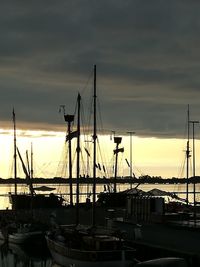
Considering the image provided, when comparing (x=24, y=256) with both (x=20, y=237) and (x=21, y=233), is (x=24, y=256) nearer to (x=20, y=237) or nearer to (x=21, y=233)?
(x=20, y=237)

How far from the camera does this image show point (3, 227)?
260 feet

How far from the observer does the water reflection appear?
215ft

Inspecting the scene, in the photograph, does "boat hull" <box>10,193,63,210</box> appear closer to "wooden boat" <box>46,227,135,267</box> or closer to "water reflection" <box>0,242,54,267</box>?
"water reflection" <box>0,242,54,267</box>

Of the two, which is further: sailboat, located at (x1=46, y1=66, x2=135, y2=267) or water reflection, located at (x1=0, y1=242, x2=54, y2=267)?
water reflection, located at (x1=0, y1=242, x2=54, y2=267)

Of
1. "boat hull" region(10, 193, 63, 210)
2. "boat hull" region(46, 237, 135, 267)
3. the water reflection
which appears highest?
"boat hull" region(10, 193, 63, 210)

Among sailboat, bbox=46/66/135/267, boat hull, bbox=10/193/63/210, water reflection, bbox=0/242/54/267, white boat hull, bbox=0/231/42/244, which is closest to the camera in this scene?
sailboat, bbox=46/66/135/267

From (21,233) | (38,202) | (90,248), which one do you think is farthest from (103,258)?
(38,202)

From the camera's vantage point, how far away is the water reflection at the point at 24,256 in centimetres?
6564

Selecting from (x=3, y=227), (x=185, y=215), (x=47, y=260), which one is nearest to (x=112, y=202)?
(x=3, y=227)

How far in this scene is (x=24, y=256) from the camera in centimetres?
7006

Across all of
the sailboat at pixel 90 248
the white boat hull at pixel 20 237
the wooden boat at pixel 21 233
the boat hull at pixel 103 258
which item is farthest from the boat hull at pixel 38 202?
the boat hull at pixel 103 258

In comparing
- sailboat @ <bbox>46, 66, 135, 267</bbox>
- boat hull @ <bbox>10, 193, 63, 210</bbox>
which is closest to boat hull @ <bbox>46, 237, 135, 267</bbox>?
sailboat @ <bbox>46, 66, 135, 267</bbox>

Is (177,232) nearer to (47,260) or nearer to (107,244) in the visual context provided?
(107,244)

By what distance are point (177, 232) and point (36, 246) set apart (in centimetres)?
2753
